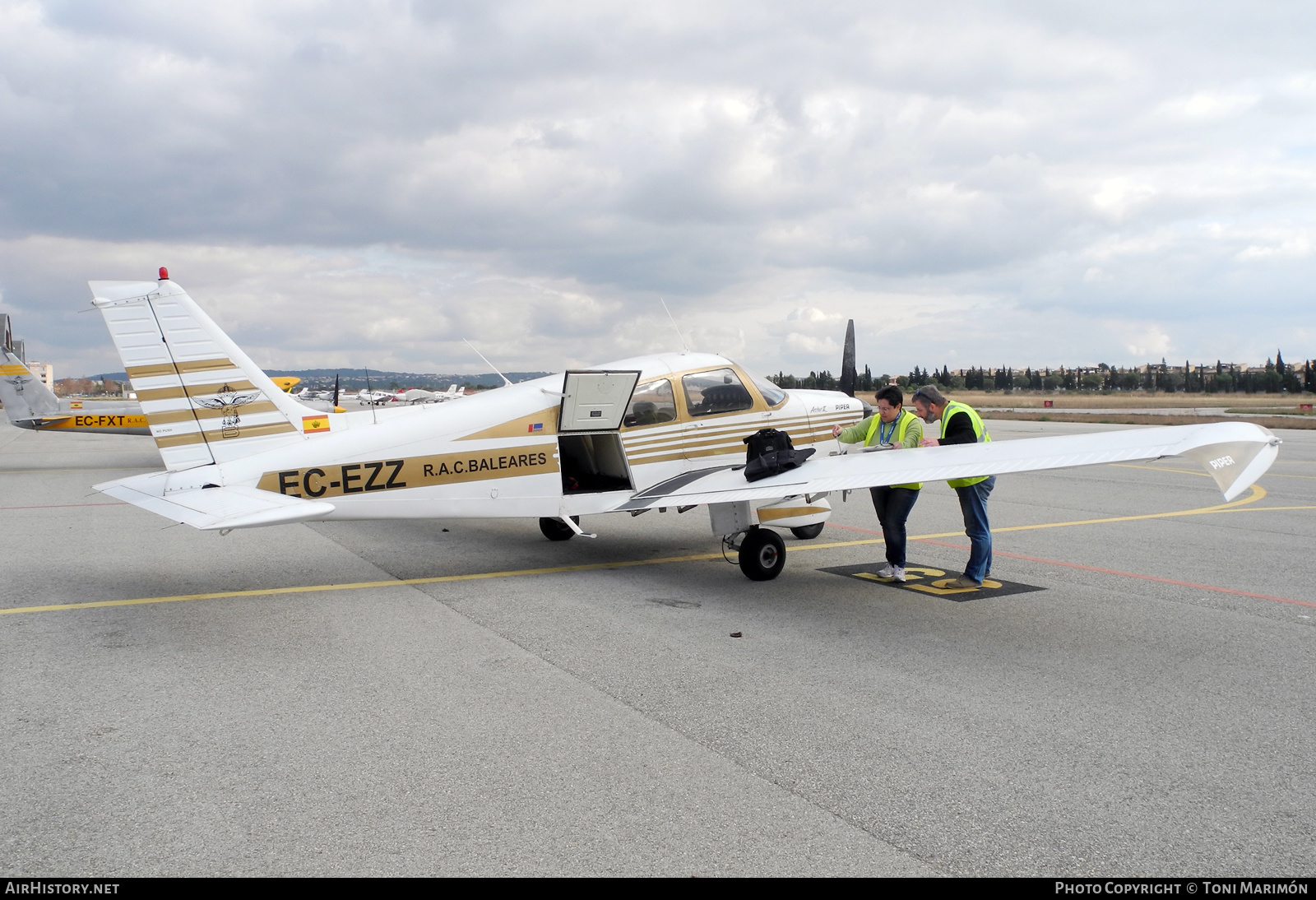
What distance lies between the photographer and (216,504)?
7227mm

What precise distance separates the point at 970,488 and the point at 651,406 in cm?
338

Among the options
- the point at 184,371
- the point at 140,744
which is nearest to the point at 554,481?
the point at 184,371

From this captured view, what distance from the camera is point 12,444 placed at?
3173 centimetres

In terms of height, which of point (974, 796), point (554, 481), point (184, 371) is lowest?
point (974, 796)

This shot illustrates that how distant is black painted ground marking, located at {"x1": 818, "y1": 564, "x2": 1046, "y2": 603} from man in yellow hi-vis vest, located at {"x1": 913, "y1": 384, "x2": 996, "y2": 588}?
133mm

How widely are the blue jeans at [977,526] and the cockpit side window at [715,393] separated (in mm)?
2761

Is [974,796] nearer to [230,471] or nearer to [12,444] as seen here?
[230,471]

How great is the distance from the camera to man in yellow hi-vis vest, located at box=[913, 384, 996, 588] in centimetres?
771

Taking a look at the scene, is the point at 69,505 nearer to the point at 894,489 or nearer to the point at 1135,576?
the point at 894,489

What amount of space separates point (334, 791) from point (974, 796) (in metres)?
2.90

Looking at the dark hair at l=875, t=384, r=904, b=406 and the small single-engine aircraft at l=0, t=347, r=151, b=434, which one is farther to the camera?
the small single-engine aircraft at l=0, t=347, r=151, b=434

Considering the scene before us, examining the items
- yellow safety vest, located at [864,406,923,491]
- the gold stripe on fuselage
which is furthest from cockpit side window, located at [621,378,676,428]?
yellow safety vest, located at [864,406,923,491]

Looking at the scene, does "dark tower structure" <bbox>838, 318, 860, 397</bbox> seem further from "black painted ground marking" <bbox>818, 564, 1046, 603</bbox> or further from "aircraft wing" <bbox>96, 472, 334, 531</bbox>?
"aircraft wing" <bbox>96, 472, 334, 531</bbox>
